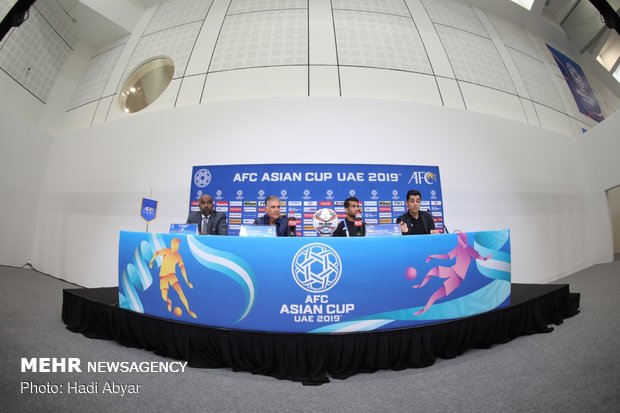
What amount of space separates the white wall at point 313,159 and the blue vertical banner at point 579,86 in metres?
2.74

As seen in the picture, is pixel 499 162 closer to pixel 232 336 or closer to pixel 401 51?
pixel 401 51

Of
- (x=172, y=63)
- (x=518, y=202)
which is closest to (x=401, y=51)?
(x=518, y=202)

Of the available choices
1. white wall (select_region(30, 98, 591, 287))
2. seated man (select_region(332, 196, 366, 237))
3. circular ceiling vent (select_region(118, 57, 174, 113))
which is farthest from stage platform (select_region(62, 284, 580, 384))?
circular ceiling vent (select_region(118, 57, 174, 113))

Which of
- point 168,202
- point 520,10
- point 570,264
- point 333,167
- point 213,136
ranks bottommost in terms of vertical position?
point 570,264

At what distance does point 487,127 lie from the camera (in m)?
4.32

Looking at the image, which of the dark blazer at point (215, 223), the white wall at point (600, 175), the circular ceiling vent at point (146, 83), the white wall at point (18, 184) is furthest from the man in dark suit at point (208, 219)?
the white wall at point (600, 175)

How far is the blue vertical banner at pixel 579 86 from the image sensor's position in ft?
19.0

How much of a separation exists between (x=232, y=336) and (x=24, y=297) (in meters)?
3.48

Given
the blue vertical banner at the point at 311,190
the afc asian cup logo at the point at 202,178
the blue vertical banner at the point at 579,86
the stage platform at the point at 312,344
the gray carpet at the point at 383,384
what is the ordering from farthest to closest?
the blue vertical banner at the point at 579,86 < the afc asian cup logo at the point at 202,178 < the blue vertical banner at the point at 311,190 < the stage platform at the point at 312,344 < the gray carpet at the point at 383,384

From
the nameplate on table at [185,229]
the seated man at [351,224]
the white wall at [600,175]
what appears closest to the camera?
the nameplate on table at [185,229]

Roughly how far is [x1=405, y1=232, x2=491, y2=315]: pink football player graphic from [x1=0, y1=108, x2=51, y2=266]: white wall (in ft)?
22.9

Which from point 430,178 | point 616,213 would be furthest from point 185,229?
point 616,213

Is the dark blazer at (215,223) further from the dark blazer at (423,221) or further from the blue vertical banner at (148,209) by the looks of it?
the dark blazer at (423,221)

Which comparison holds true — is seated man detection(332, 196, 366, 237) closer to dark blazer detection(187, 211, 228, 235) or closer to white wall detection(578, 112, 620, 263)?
dark blazer detection(187, 211, 228, 235)
